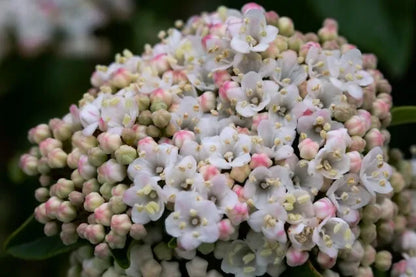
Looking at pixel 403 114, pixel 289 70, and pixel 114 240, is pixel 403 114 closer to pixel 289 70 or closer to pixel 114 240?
pixel 289 70

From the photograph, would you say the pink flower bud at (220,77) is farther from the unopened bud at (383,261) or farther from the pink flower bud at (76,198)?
the unopened bud at (383,261)

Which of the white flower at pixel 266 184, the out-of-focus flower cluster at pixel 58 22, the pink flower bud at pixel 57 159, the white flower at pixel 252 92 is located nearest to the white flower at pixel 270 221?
the white flower at pixel 266 184

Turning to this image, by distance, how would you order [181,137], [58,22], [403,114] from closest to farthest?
[181,137] < [403,114] < [58,22]

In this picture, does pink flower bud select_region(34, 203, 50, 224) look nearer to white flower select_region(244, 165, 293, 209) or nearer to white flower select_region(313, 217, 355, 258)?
white flower select_region(244, 165, 293, 209)

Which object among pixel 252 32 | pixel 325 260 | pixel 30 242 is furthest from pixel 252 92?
pixel 30 242

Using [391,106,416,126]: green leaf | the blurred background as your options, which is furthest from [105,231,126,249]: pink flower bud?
the blurred background
